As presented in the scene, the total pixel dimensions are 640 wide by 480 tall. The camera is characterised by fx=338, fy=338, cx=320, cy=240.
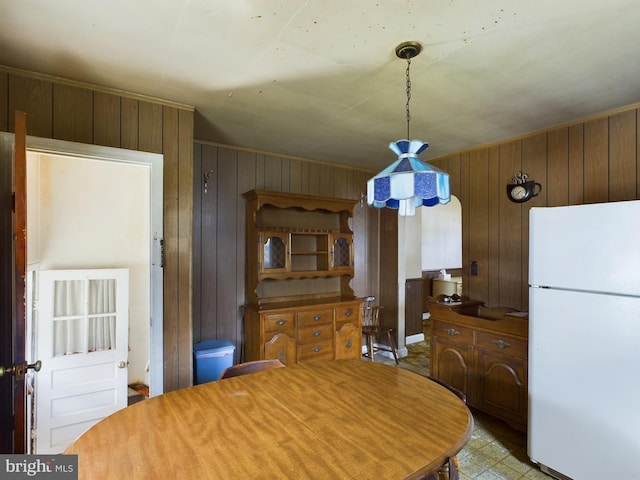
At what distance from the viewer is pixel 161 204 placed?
2.29 metres

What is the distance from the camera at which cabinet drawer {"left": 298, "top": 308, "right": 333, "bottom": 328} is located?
344cm

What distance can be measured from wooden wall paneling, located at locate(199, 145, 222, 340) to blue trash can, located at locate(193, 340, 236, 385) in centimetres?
28

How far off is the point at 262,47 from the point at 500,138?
2.48 meters

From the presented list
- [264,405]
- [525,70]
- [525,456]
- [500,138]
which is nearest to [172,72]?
[264,405]

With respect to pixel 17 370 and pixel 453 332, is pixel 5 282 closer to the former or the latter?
pixel 17 370

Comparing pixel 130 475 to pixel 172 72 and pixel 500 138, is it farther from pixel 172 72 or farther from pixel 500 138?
pixel 500 138

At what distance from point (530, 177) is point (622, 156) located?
0.65 m

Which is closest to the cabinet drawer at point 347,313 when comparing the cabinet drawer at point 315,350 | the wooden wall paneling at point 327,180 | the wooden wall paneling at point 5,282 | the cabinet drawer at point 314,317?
the cabinet drawer at point 314,317

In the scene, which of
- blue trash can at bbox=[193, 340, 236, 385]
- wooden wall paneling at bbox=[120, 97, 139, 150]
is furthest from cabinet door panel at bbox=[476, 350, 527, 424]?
wooden wall paneling at bbox=[120, 97, 139, 150]

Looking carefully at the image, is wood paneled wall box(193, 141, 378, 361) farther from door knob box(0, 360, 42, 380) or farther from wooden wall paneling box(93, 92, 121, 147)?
door knob box(0, 360, 42, 380)

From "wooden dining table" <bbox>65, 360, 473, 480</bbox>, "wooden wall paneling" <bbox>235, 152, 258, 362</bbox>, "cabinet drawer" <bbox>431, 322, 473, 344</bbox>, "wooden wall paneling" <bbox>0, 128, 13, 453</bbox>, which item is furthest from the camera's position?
"wooden wall paneling" <bbox>235, 152, 258, 362</bbox>

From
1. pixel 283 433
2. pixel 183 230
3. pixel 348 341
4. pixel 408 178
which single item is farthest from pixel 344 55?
pixel 348 341

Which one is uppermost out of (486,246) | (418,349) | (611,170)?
(611,170)

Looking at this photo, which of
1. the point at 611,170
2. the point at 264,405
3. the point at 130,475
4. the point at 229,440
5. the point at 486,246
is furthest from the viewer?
the point at 486,246
